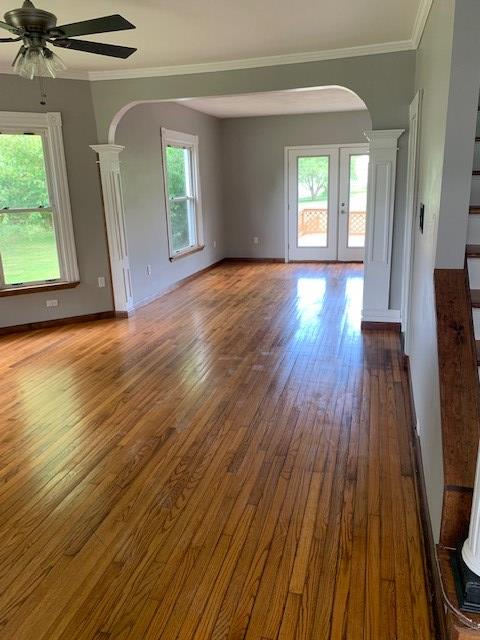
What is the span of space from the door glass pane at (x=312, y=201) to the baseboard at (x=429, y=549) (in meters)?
5.98

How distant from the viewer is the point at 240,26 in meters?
3.39

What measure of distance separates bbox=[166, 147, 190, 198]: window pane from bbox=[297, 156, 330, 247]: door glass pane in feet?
6.98

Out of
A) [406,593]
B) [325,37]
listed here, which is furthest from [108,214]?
[406,593]

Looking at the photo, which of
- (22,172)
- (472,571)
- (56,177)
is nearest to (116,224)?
(56,177)

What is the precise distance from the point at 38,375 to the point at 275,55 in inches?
134

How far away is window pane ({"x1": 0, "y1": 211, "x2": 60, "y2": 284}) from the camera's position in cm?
476

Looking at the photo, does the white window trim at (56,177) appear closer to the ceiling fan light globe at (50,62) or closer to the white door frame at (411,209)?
the ceiling fan light globe at (50,62)

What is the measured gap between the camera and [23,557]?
75.4 inches

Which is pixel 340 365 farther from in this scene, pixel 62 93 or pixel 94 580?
pixel 62 93

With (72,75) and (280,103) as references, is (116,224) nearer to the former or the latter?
(72,75)

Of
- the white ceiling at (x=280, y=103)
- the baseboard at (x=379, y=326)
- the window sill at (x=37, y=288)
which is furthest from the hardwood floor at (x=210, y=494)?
the white ceiling at (x=280, y=103)

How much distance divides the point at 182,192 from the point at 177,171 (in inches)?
13.7

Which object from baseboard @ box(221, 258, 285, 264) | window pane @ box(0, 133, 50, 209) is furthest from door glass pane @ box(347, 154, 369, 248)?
window pane @ box(0, 133, 50, 209)

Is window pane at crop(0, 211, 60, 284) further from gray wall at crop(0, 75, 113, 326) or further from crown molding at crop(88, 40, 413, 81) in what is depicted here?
crown molding at crop(88, 40, 413, 81)
